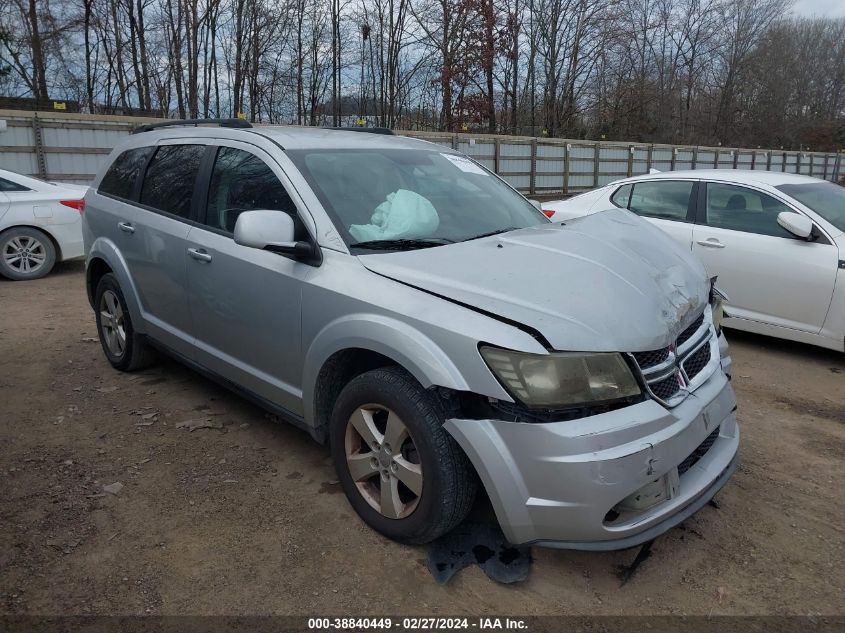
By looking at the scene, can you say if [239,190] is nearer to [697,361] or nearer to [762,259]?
[697,361]

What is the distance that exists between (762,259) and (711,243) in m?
0.48

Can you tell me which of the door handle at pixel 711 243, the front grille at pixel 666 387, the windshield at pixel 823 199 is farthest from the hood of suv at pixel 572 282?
the windshield at pixel 823 199

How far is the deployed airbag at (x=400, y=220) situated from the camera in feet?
9.70

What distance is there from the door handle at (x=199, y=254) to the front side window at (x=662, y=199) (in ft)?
14.3

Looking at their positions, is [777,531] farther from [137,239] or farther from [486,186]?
[137,239]

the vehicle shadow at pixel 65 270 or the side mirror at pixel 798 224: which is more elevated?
the side mirror at pixel 798 224

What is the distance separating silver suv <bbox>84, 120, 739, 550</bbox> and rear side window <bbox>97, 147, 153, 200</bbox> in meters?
0.52

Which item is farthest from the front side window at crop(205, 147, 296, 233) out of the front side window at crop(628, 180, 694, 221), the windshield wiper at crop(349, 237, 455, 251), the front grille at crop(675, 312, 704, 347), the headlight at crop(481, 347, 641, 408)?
the front side window at crop(628, 180, 694, 221)

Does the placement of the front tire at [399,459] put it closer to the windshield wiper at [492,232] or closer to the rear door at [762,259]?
the windshield wiper at [492,232]

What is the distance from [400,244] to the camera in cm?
290

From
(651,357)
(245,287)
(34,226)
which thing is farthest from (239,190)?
(34,226)

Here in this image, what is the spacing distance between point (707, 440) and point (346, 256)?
1729 millimetres

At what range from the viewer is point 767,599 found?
7.80ft

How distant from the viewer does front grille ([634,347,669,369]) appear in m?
2.31
